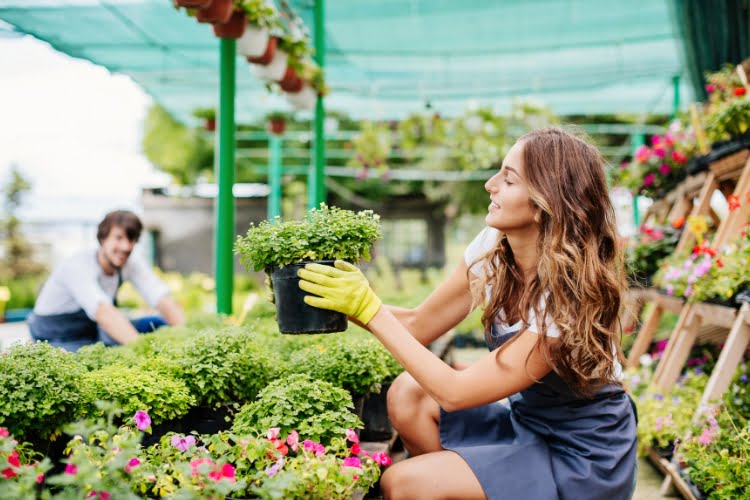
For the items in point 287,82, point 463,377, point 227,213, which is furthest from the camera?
point 287,82

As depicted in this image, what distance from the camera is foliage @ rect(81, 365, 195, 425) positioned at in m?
1.59

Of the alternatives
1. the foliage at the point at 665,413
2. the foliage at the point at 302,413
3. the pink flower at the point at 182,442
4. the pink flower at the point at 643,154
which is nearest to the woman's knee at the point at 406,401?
the foliage at the point at 302,413

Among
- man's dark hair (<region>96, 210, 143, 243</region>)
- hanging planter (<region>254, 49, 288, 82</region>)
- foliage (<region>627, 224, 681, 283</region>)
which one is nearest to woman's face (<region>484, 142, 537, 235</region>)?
man's dark hair (<region>96, 210, 143, 243</region>)

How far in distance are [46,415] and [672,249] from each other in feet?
12.1

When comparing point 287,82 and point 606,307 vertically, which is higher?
point 287,82

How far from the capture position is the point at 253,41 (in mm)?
3285

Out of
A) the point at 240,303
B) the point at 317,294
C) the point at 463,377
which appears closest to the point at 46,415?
the point at 317,294

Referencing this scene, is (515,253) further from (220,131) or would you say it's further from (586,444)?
(220,131)

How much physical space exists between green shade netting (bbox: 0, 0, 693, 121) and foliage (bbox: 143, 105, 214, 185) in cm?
602

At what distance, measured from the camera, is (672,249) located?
161 inches

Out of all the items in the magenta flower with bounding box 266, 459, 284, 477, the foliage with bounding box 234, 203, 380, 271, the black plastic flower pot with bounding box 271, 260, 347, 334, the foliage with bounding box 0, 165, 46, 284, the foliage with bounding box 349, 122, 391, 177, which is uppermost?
the foliage with bounding box 349, 122, 391, 177

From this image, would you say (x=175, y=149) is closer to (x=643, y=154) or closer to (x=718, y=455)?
(x=643, y=154)

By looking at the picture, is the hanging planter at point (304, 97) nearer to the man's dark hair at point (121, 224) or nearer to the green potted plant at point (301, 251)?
the man's dark hair at point (121, 224)

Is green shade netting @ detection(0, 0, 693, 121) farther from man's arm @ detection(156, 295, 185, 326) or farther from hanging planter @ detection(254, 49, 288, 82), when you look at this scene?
man's arm @ detection(156, 295, 185, 326)
